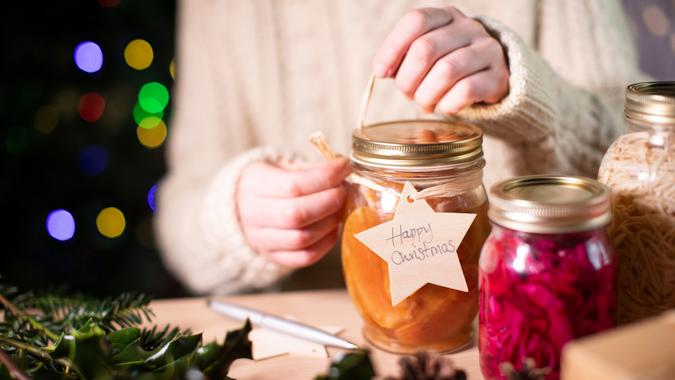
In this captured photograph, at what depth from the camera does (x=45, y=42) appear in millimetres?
1306

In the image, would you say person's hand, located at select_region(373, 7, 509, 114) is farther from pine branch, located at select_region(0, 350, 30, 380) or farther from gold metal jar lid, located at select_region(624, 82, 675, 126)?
pine branch, located at select_region(0, 350, 30, 380)

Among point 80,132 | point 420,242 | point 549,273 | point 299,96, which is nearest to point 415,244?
point 420,242

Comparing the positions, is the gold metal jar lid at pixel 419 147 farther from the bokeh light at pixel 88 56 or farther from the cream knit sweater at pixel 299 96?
the bokeh light at pixel 88 56

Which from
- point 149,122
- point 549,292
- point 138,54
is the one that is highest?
point 138,54

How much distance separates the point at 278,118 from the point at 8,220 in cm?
67

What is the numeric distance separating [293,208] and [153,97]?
90 centimetres

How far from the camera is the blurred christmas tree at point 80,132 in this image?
4.30ft

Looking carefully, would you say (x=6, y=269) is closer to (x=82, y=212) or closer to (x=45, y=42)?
(x=82, y=212)

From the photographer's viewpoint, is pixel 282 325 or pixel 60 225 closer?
pixel 282 325

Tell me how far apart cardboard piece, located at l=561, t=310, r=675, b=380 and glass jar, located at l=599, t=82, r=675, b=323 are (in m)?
0.13

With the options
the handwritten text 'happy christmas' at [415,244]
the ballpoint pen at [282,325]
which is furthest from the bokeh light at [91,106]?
the handwritten text 'happy christmas' at [415,244]

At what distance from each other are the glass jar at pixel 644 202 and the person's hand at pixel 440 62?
128mm

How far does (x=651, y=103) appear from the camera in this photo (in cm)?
49

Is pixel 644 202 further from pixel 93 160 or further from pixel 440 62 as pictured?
pixel 93 160
